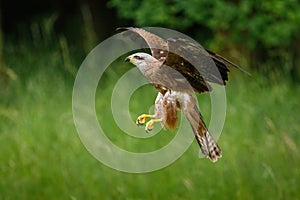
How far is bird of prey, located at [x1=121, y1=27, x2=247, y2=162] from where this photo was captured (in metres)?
1.47

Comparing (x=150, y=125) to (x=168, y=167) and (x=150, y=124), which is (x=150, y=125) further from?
(x=168, y=167)

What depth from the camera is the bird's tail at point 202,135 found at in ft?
4.99

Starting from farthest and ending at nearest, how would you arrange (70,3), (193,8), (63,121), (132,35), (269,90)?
(70,3) → (193,8) → (269,90) → (63,121) → (132,35)

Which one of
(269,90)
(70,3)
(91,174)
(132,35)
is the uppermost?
(132,35)

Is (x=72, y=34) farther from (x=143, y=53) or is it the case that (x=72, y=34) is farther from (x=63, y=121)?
(x=143, y=53)

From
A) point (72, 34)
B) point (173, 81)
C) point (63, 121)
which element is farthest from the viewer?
point (72, 34)

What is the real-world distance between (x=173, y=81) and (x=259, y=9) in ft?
25.5

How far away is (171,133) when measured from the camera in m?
6.70

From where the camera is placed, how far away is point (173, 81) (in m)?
1.48

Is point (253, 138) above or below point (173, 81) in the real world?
below

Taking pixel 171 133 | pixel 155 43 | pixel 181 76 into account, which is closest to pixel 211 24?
pixel 171 133

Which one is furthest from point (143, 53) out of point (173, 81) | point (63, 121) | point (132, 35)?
point (63, 121)

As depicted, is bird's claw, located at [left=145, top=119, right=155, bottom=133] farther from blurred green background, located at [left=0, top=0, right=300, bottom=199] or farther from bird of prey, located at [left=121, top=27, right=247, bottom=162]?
blurred green background, located at [left=0, top=0, right=300, bottom=199]

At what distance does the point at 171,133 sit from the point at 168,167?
2.07 feet
